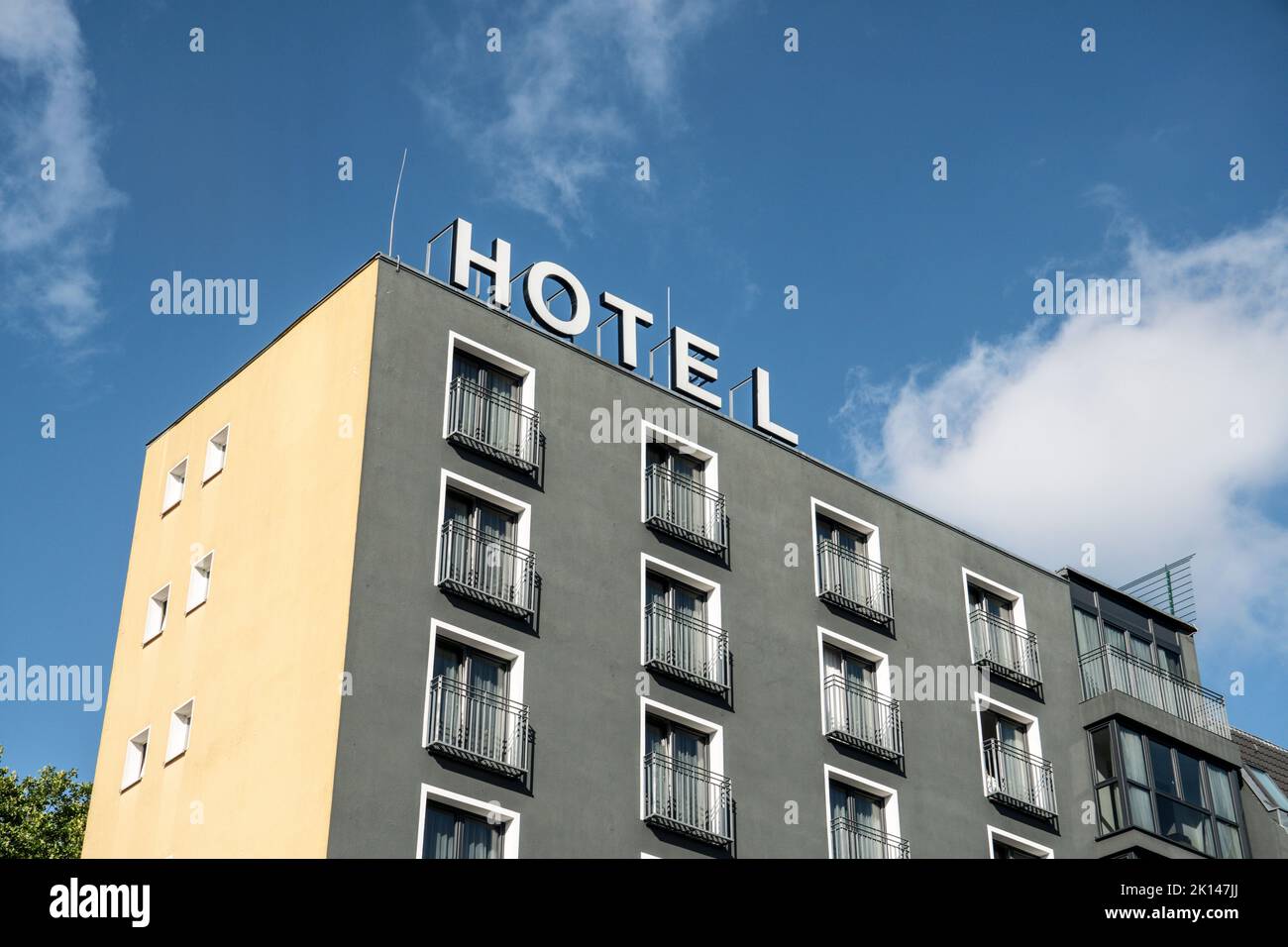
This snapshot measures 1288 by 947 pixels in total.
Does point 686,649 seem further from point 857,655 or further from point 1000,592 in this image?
point 1000,592

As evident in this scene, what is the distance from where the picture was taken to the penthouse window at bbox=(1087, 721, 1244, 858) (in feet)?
151

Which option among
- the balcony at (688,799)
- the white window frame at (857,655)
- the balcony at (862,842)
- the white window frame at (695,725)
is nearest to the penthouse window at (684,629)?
the white window frame at (695,725)

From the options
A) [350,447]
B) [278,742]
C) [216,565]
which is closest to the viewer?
[278,742]

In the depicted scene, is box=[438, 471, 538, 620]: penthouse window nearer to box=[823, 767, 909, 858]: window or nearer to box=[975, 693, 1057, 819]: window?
box=[823, 767, 909, 858]: window

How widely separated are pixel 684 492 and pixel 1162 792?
15.5 m

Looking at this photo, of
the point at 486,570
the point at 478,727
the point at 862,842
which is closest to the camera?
the point at 478,727

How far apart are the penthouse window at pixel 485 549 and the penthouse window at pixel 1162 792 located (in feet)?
57.6

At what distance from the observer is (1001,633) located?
4856 centimetres

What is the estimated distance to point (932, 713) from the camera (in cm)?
4488

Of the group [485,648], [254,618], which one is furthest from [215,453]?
[485,648]
